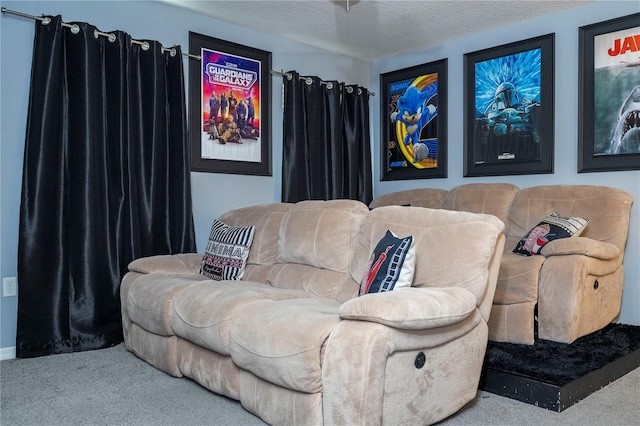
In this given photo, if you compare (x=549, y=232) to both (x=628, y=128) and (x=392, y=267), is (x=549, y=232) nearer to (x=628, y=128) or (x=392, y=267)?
(x=628, y=128)

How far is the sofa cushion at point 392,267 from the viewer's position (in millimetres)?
2150

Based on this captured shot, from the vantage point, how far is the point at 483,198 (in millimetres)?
4004

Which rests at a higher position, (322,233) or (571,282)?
(322,233)

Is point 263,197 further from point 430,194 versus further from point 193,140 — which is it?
point 430,194

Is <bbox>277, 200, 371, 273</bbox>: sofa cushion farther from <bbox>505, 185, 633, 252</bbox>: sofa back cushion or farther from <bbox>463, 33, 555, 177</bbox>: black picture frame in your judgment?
<bbox>463, 33, 555, 177</bbox>: black picture frame

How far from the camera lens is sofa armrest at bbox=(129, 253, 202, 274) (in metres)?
3.20

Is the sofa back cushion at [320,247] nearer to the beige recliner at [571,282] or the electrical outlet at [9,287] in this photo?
the beige recliner at [571,282]

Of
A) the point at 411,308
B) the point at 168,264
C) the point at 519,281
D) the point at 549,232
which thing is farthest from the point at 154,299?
the point at 549,232

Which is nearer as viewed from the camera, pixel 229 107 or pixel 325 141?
pixel 229 107

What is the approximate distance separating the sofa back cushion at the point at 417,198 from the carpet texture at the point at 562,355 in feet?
5.31

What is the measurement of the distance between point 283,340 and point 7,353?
2136mm

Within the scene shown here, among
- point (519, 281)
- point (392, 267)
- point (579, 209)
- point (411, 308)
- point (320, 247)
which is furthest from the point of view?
point (579, 209)

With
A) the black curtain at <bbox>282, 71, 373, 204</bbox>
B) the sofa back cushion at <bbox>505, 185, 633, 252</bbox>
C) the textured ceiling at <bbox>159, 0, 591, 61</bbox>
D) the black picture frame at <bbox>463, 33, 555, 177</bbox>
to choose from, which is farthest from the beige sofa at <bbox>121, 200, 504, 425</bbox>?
the black picture frame at <bbox>463, 33, 555, 177</bbox>

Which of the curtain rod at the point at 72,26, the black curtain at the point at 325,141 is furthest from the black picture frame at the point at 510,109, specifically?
the curtain rod at the point at 72,26
